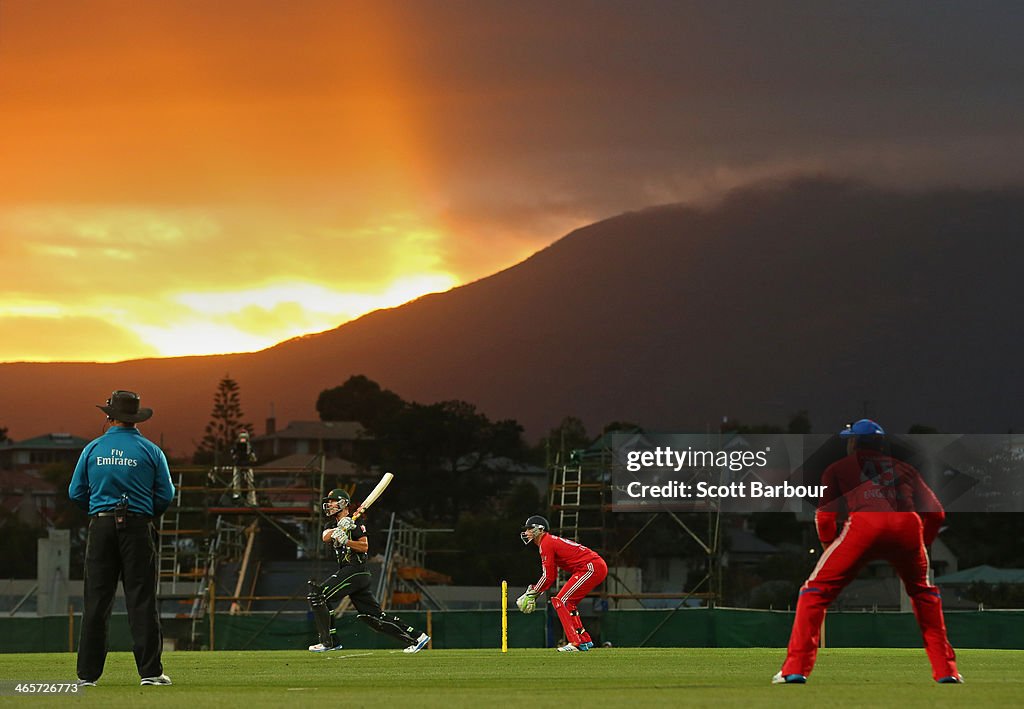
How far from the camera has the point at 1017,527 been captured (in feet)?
422

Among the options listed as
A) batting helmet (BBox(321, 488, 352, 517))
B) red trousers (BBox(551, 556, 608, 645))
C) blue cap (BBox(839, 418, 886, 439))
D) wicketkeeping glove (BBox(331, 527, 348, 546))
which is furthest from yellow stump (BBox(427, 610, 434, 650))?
blue cap (BBox(839, 418, 886, 439))

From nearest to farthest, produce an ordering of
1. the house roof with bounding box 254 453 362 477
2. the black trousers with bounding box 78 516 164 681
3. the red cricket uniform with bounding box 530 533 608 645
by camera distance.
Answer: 1. the black trousers with bounding box 78 516 164 681
2. the red cricket uniform with bounding box 530 533 608 645
3. the house roof with bounding box 254 453 362 477

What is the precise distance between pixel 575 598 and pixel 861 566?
11.0 meters

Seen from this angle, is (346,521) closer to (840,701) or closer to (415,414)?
(840,701)

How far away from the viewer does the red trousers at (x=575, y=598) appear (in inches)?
885

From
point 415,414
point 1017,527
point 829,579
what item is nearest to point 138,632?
point 829,579

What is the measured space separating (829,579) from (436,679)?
4013mm

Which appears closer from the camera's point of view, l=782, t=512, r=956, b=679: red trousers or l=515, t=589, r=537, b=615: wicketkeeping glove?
l=782, t=512, r=956, b=679: red trousers

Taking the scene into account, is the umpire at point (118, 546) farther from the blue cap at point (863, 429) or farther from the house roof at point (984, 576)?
the house roof at point (984, 576)

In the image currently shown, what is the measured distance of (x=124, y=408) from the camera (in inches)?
522

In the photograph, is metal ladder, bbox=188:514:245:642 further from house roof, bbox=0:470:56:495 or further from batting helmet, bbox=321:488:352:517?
house roof, bbox=0:470:56:495

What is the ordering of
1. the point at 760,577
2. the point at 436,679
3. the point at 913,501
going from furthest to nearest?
the point at 760,577 → the point at 436,679 → the point at 913,501

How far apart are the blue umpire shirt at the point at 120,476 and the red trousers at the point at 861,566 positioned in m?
5.27

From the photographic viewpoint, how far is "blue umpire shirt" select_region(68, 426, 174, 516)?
13.0 meters
